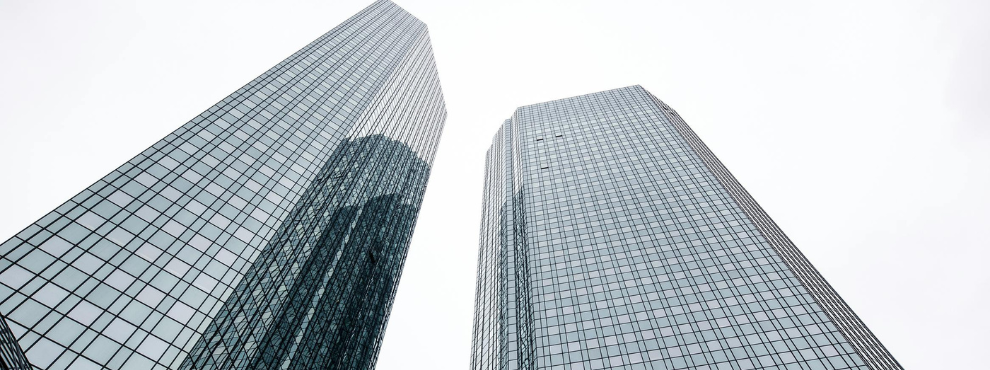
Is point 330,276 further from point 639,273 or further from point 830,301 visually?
point 830,301

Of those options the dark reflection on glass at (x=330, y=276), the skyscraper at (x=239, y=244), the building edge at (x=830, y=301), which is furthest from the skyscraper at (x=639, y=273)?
the skyscraper at (x=239, y=244)

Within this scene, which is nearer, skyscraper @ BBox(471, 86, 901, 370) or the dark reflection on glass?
the dark reflection on glass

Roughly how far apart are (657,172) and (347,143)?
55.0 meters

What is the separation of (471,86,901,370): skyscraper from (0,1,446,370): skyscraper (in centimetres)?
2377

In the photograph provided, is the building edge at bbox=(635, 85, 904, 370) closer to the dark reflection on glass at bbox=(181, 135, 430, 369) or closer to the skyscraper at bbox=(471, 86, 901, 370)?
Answer: the skyscraper at bbox=(471, 86, 901, 370)

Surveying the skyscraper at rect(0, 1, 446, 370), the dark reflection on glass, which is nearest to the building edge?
the dark reflection on glass

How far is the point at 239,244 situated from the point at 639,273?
167ft

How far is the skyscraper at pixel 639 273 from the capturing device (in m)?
63.3

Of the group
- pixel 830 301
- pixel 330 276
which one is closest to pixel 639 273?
pixel 830 301

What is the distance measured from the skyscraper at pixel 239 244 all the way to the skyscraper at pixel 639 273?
23.8 meters

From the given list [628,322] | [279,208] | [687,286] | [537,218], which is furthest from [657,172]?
[279,208]

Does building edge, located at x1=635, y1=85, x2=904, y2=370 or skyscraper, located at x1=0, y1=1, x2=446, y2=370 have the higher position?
skyscraper, located at x1=0, y1=1, x2=446, y2=370

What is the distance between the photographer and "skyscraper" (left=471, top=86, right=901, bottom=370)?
6334cm

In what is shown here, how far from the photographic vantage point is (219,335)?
139 feet
